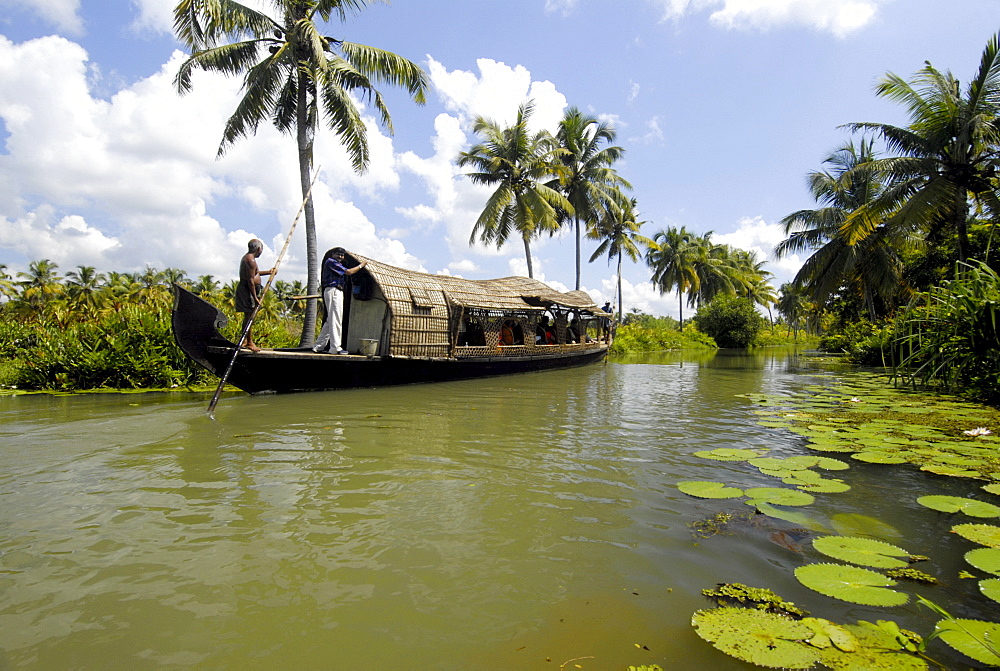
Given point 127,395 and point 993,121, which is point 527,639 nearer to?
point 127,395

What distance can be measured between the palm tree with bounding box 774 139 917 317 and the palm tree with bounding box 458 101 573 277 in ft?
32.6

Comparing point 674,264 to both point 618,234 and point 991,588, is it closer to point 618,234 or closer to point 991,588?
point 618,234

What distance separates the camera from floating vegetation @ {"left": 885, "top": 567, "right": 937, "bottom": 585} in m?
2.22

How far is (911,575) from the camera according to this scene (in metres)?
2.25

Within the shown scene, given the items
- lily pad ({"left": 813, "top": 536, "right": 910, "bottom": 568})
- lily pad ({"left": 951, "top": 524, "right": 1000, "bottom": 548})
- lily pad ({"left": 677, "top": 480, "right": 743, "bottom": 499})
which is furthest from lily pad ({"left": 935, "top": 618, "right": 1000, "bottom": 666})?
lily pad ({"left": 677, "top": 480, "right": 743, "bottom": 499})

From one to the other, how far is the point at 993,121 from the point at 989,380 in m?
8.29

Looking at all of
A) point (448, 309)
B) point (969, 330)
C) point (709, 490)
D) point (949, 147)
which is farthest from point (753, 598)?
point (949, 147)

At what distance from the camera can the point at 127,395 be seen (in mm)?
8352

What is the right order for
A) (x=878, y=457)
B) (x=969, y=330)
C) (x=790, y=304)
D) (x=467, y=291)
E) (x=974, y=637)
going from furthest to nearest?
(x=790, y=304)
(x=467, y=291)
(x=969, y=330)
(x=878, y=457)
(x=974, y=637)

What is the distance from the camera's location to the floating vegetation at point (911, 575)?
2225 mm

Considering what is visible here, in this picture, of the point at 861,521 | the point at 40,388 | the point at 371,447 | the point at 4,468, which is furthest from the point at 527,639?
the point at 40,388

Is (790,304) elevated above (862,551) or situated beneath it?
elevated above

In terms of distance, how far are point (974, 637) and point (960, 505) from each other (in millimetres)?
1828

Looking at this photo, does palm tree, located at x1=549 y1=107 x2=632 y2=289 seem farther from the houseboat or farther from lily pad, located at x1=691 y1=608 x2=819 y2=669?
lily pad, located at x1=691 y1=608 x2=819 y2=669
